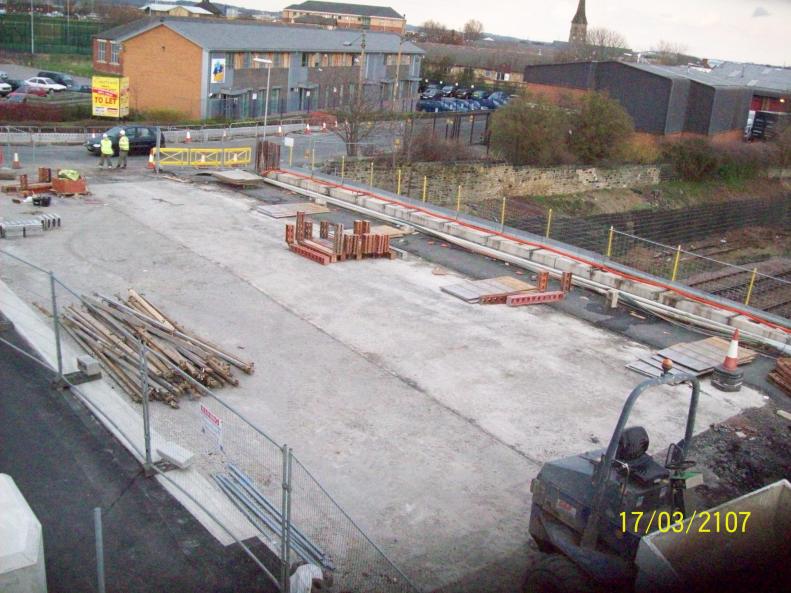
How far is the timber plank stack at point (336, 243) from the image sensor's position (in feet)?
65.5

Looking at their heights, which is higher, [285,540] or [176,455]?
[285,540]

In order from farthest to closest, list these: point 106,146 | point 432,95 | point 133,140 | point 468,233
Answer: point 432,95 < point 133,140 < point 106,146 < point 468,233

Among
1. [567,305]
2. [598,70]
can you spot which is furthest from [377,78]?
[567,305]

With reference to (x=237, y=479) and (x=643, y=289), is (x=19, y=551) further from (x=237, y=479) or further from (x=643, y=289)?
(x=643, y=289)

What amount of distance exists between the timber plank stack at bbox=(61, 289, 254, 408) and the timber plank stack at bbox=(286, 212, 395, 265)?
650 centimetres

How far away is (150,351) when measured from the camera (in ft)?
40.8

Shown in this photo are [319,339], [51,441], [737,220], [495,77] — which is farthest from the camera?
[495,77]

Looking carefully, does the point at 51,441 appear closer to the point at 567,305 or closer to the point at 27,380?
the point at 27,380

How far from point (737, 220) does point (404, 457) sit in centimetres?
3646

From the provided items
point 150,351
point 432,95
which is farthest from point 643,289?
point 432,95

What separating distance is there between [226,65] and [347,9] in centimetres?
9743

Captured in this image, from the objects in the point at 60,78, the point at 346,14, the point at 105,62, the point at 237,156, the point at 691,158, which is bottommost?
the point at 237,156

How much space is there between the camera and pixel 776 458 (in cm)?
1191

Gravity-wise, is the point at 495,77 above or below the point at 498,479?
above
